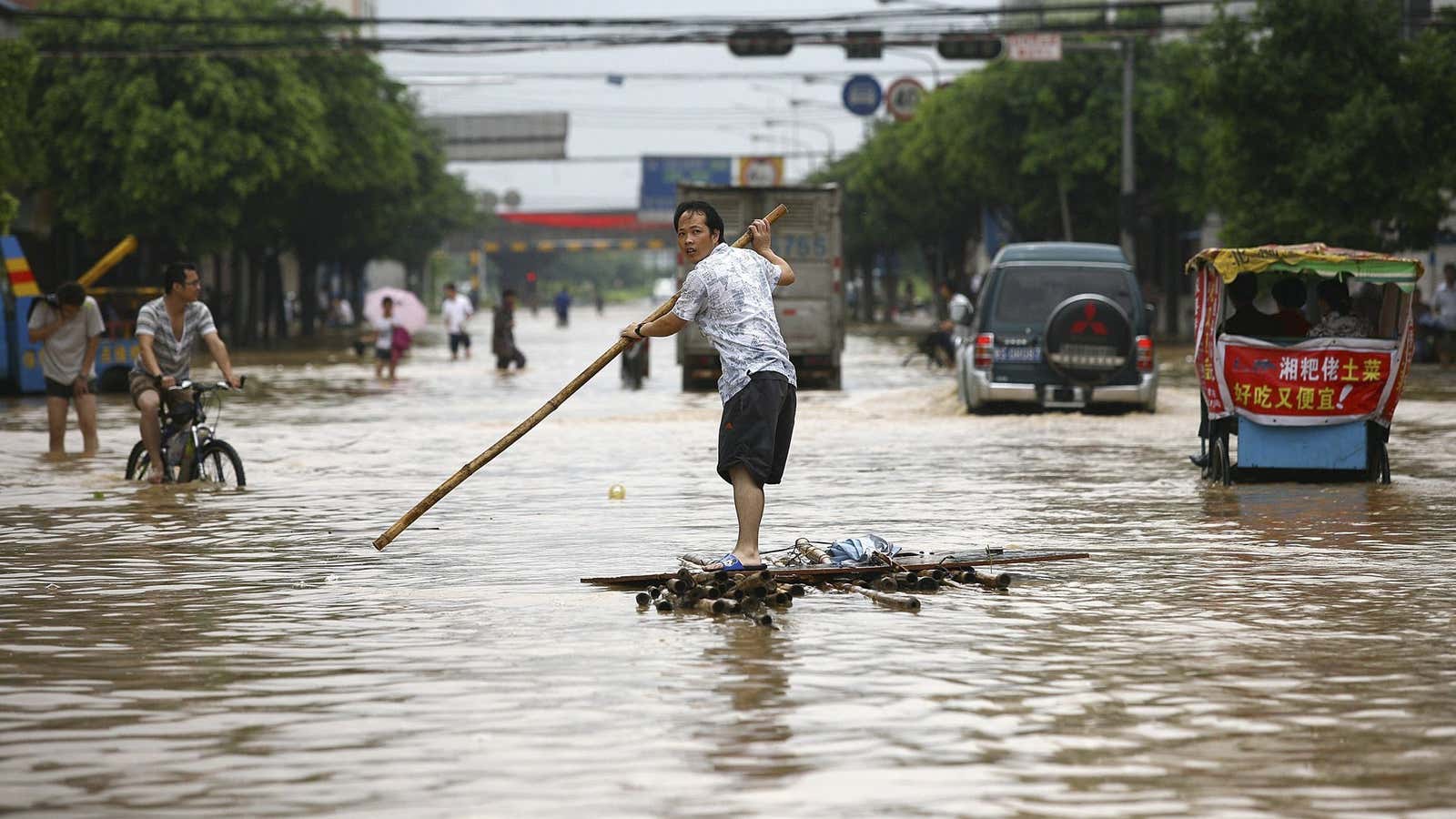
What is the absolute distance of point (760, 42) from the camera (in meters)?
35.8

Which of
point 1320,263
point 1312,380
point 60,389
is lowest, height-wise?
point 60,389

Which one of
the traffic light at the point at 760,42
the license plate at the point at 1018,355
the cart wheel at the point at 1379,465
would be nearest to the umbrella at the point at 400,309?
the traffic light at the point at 760,42

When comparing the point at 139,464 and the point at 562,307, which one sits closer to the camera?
the point at 139,464

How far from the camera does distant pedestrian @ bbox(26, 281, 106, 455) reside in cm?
1870

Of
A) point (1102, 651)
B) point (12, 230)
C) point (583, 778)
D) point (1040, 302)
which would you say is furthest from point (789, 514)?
point (12, 230)

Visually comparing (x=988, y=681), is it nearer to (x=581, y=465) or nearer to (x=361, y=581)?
(x=361, y=581)

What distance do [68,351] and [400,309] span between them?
2230 centimetres

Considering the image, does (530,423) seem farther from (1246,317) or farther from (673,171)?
(673,171)

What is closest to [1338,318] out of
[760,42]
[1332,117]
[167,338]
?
[167,338]

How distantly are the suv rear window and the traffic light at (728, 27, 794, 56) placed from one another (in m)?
12.5

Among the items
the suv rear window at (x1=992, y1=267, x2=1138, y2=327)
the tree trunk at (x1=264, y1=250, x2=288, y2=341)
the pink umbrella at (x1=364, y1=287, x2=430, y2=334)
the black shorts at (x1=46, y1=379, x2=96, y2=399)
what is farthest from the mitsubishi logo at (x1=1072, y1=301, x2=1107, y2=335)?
the tree trunk at (x1=264, y1=250, x2=288, y2=341)

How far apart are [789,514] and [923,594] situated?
379 cm

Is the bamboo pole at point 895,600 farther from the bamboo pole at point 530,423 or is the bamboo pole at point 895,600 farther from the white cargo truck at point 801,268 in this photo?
the white cargo truck at point 801,268

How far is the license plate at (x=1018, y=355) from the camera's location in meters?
23.5
